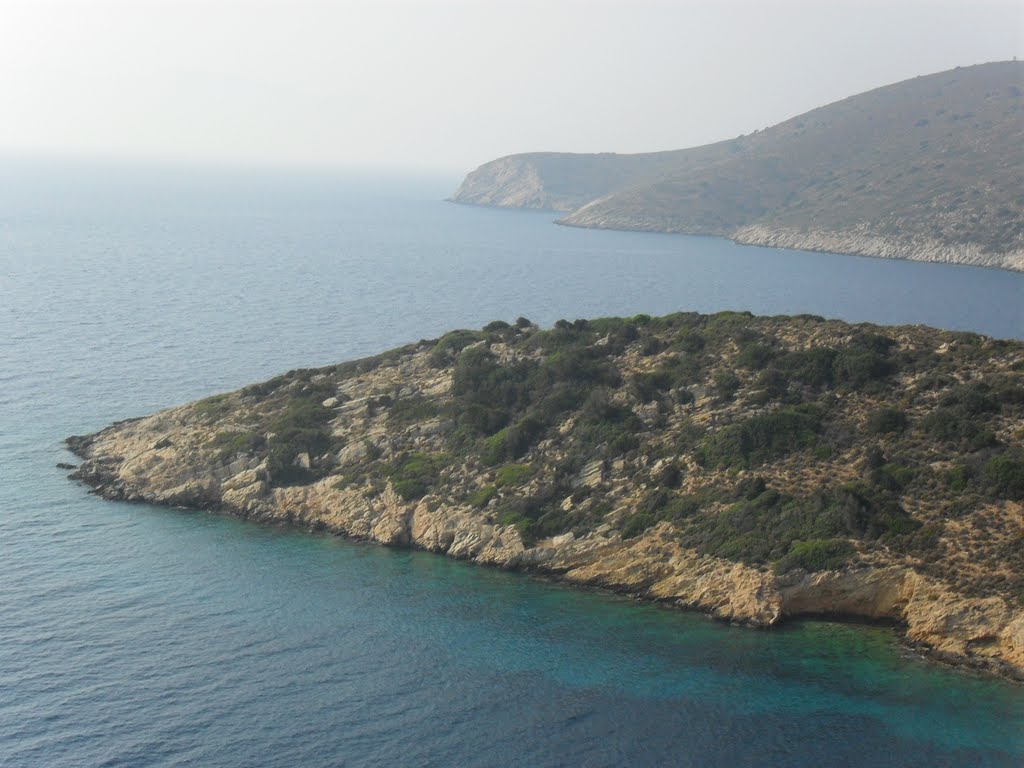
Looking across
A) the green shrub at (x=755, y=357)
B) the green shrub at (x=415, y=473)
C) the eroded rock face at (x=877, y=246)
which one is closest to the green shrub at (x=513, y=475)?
the green shrub at (x=415, y=473)

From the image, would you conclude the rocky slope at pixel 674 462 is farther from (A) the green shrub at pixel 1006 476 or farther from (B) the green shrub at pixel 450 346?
(B) the green shrub at pixel 450 346

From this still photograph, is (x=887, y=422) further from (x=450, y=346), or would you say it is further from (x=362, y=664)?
(x=450, y=346)

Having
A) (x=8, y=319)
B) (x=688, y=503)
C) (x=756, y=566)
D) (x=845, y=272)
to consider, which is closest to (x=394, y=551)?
(x=688, y=503)

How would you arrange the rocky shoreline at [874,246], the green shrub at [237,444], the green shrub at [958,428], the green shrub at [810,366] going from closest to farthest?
the green shrub at [958,428]
the green shrub at [810,366]
the green shrub at [237,444]
the rocky shoreline at [874,246]

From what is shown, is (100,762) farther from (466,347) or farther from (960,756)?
(466,347)

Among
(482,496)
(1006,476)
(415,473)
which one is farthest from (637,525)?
(1006,476)

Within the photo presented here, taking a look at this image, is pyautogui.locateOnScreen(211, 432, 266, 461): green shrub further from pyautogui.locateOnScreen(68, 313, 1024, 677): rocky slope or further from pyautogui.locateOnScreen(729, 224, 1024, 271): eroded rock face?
pyautogui.locateOnScreen(729, 224, 1024, 271): eroded rock face

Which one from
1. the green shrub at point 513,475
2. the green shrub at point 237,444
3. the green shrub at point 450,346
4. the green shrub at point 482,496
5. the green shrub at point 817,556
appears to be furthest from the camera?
the green shrub at point 450,346

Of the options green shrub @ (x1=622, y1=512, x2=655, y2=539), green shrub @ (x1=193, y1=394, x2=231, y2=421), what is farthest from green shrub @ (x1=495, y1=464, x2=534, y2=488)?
green shrub @ (x1=193, y1=394, x2=231, y2=421)
